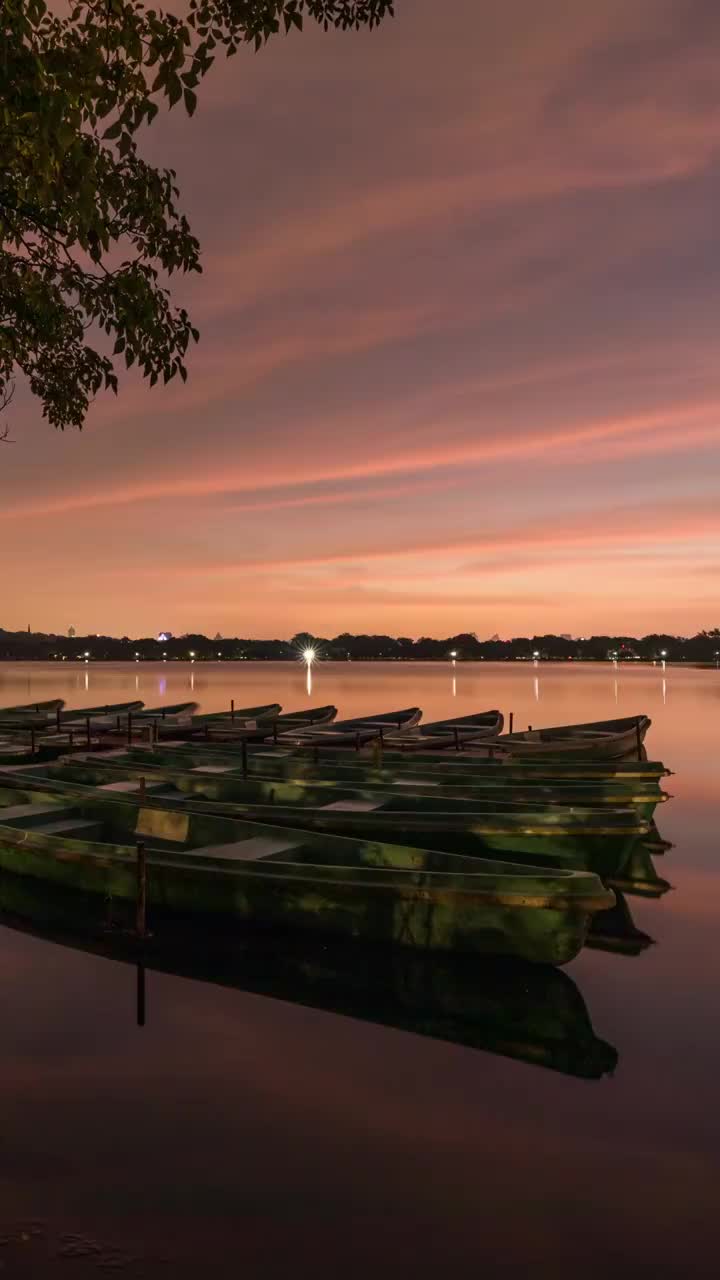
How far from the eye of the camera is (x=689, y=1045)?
36.1 feet

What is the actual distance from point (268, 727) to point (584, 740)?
1447 centimetres

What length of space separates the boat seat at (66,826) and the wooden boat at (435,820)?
459 millimetres

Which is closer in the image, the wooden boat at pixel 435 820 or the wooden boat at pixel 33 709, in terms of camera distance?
the wooden boat at pixel 435 820

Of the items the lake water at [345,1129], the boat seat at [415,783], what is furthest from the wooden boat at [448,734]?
the lake water at [345,1129]

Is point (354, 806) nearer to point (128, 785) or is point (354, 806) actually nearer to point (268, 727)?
point (128, 785)

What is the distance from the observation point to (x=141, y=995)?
11.9 meters

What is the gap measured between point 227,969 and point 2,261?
31.8ft

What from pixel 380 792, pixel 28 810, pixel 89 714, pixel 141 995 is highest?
pixel 89 714

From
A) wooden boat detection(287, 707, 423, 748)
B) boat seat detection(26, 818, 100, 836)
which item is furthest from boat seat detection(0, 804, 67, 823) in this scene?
wooden boat detection(287, 707, 423, 748)

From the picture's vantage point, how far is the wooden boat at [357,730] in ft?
101

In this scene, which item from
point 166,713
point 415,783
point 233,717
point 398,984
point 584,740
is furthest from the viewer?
point 166,713

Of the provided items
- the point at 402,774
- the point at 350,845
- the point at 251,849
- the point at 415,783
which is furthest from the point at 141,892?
the point at 402,774

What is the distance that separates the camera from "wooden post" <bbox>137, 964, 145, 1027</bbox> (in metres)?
11.4

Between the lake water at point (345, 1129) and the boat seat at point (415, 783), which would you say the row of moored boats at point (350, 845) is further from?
the lake water at point (345, 1129)
